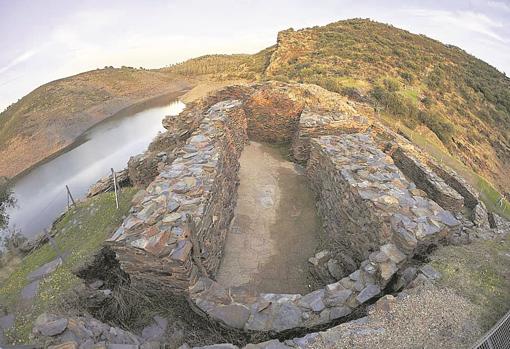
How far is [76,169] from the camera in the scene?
18.2m

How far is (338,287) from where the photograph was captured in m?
4.33

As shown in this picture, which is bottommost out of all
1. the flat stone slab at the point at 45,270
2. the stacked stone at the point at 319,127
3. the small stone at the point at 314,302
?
the small stone at the point at 314,302

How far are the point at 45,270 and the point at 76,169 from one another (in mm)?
14012

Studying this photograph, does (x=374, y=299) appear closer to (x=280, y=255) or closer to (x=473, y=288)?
(x=473, y=288)

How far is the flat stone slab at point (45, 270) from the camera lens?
19.0ft

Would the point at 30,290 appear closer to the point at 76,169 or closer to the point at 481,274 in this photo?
the point at 481,274

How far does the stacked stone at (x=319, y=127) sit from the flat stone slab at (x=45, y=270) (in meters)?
7.06

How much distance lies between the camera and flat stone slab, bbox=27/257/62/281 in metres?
5.80

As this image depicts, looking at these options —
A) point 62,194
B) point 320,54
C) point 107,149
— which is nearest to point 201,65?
point 320,54

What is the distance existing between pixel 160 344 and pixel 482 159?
820 inches

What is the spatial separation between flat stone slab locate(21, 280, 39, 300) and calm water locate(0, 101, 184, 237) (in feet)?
26.3

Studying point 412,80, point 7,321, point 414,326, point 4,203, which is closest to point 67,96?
point 4,203

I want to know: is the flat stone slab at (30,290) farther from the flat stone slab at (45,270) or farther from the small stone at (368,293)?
the small stone at (368,293)

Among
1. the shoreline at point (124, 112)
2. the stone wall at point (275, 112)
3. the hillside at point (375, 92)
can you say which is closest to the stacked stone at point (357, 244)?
the stone wall at point (275, 112)
